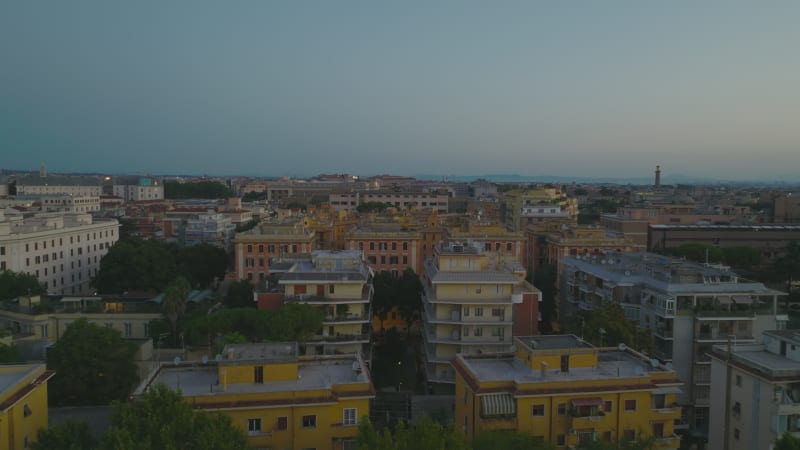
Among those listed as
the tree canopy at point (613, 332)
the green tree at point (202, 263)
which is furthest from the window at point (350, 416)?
the green tree at point (202, 263)

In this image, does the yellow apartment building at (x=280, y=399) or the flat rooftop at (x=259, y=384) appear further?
the flat rooftop at (x=259, y=384)

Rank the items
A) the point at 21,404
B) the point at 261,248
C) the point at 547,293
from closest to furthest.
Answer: the point at 21,404, the point at 547,293, the point at 261,248

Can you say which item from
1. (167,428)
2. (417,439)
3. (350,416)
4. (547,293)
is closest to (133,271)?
(547,293)

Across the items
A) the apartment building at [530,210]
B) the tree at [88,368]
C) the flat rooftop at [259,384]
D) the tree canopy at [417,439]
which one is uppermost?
the apartment building at [530,210]

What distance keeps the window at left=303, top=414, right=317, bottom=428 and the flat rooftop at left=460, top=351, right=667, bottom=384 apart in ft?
19.6

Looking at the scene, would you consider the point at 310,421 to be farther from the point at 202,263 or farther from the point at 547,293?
the point at 202,263

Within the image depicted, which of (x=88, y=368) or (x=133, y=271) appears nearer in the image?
(x=88, y=368)

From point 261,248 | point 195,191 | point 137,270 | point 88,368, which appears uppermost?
point 195,191

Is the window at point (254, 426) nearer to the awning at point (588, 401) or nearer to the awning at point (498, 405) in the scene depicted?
the awning at point (498, 405)

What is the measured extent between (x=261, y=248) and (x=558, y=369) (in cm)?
3823

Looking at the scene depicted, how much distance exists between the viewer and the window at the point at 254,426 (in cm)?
2005

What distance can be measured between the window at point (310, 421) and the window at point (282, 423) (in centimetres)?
58

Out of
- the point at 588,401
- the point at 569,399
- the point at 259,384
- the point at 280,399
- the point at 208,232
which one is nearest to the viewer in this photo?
the point at 280,399

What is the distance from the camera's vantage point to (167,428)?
51.9 feet
